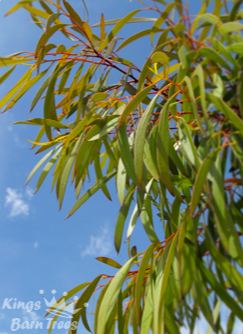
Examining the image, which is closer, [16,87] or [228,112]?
[228,112]

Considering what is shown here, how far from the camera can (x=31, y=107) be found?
1.51m

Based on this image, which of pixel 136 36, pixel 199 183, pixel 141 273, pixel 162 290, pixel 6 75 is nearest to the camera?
pixel 199 183

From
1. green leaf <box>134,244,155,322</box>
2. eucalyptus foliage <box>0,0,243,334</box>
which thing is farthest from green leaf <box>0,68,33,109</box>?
green leaf <box>134,244,155,322</box>

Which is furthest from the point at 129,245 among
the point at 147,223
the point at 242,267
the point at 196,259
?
the point at 242,267

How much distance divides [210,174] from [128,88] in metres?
0.45

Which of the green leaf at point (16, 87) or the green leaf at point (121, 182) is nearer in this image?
the green leaf at point (121, 182)

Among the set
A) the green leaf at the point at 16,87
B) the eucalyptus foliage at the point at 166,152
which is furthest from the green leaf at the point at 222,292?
the green leaf at the point at 16,87

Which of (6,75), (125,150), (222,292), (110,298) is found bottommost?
(222,292)

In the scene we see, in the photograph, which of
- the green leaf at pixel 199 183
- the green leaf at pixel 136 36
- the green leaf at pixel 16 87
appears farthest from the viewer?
the green leaf at pixel 16 87

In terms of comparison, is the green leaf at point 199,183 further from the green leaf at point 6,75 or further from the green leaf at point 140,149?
the green leaf at point 6,75

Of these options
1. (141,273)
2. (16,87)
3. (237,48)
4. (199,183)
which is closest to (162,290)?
(141,273)

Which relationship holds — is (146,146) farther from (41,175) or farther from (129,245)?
(41,175)

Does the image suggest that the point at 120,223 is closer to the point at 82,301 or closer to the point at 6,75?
the point at 82,301

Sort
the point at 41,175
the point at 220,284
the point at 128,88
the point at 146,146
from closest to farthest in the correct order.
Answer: the point at 220,284, the point at 146,146, the point at 128,88, the point at 41,175
